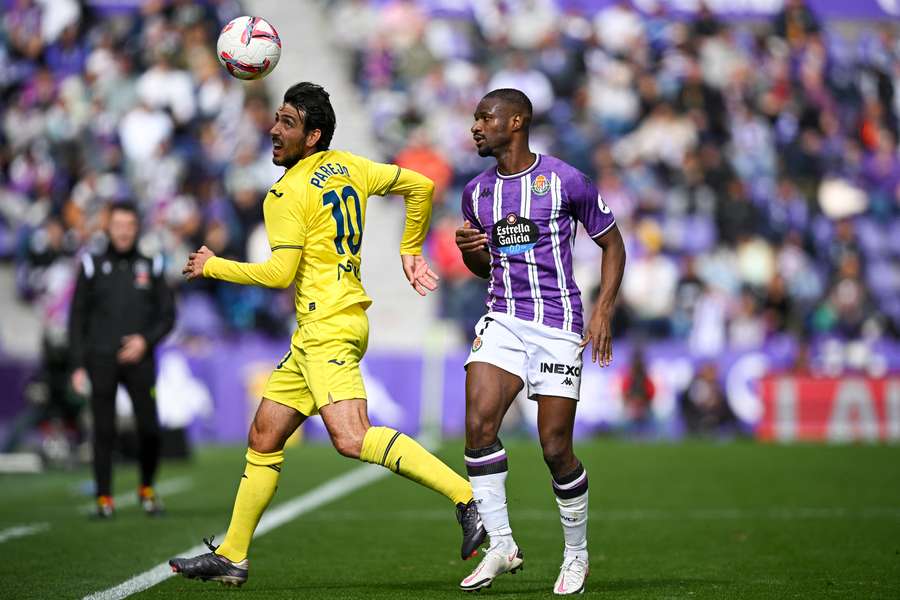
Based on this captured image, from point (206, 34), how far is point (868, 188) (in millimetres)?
11062

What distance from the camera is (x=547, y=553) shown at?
8.27m

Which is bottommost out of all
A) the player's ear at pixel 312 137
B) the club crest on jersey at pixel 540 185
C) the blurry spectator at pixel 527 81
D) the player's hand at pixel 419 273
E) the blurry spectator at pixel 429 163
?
the player's hand at pixel 419 273

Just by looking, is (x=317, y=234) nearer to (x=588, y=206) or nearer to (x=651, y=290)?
(x=588, y=206)

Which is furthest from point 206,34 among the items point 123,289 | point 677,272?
point 123,289

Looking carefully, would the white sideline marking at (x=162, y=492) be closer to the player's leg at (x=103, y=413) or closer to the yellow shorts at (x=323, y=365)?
the player's leg at (x=103, y=413)

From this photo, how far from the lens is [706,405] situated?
63.7 ft

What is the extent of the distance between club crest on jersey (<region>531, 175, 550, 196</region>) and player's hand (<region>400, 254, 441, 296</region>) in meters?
0.67

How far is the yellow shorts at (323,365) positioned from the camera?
21.4ft

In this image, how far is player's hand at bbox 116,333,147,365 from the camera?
1027cm

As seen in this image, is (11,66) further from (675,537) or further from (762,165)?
(675,537)

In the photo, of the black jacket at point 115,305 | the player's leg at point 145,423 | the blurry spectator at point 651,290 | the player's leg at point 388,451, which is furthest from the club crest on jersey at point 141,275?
the blurry spectator at point 651,290

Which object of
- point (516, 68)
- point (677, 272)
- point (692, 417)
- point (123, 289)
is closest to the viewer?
point (123, 289)

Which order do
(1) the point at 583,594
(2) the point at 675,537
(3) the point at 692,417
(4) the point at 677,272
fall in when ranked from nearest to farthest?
(1) the point at 583,594, (2) the point at 675,537, (3) the point at 692,417, (4) the point at 677,272

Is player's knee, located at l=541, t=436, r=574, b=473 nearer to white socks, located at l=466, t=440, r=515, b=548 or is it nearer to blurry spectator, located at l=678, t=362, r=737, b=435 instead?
white socks, located at l=466, t=440, r=515, b=548
